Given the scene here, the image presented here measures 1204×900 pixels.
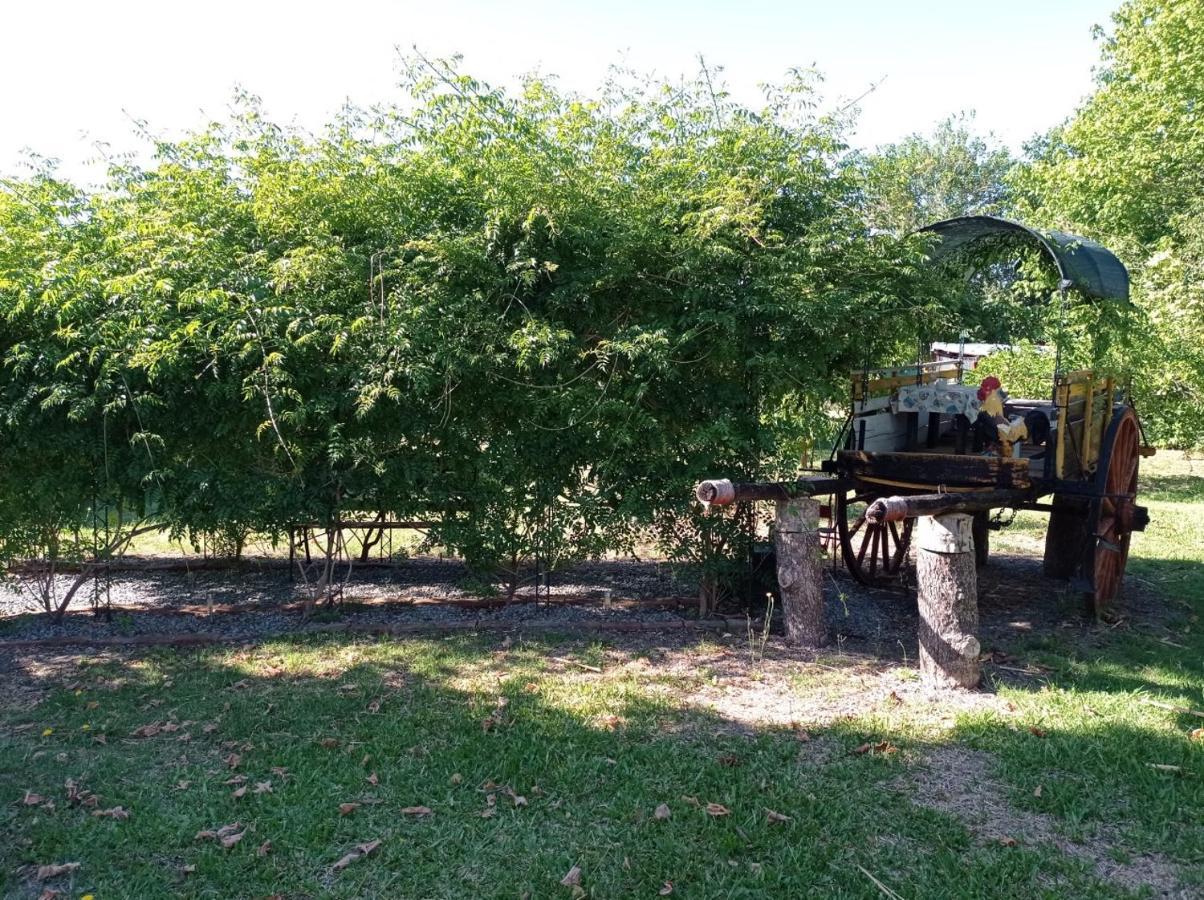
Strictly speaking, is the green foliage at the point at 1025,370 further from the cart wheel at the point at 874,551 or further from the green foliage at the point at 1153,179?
the cart wheel at the point at 874,551

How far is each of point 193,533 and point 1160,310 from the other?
1368cm

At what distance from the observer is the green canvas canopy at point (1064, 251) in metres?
6.43

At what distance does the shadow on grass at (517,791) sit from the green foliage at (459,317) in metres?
1.50

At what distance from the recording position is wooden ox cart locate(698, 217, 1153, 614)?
20.3 ft

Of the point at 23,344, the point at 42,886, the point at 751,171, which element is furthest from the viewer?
the point at 751,171

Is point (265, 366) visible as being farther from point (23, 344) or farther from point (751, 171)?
point (751, 171)

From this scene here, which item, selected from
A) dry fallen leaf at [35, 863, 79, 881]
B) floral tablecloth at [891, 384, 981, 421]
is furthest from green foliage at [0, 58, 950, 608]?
dry fallen leaf at [35, 863, 79, 881]

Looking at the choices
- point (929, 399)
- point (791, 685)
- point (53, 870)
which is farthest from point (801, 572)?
point (53, 870)

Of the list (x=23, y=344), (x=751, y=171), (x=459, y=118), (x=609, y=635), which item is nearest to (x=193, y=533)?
(x=23, y=344)

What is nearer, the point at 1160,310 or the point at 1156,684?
the point at 1156,684

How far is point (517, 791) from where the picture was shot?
403 cm

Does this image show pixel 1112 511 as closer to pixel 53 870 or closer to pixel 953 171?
pixel 53 870

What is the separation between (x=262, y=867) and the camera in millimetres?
3449

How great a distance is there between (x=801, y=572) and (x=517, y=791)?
2748 mm
